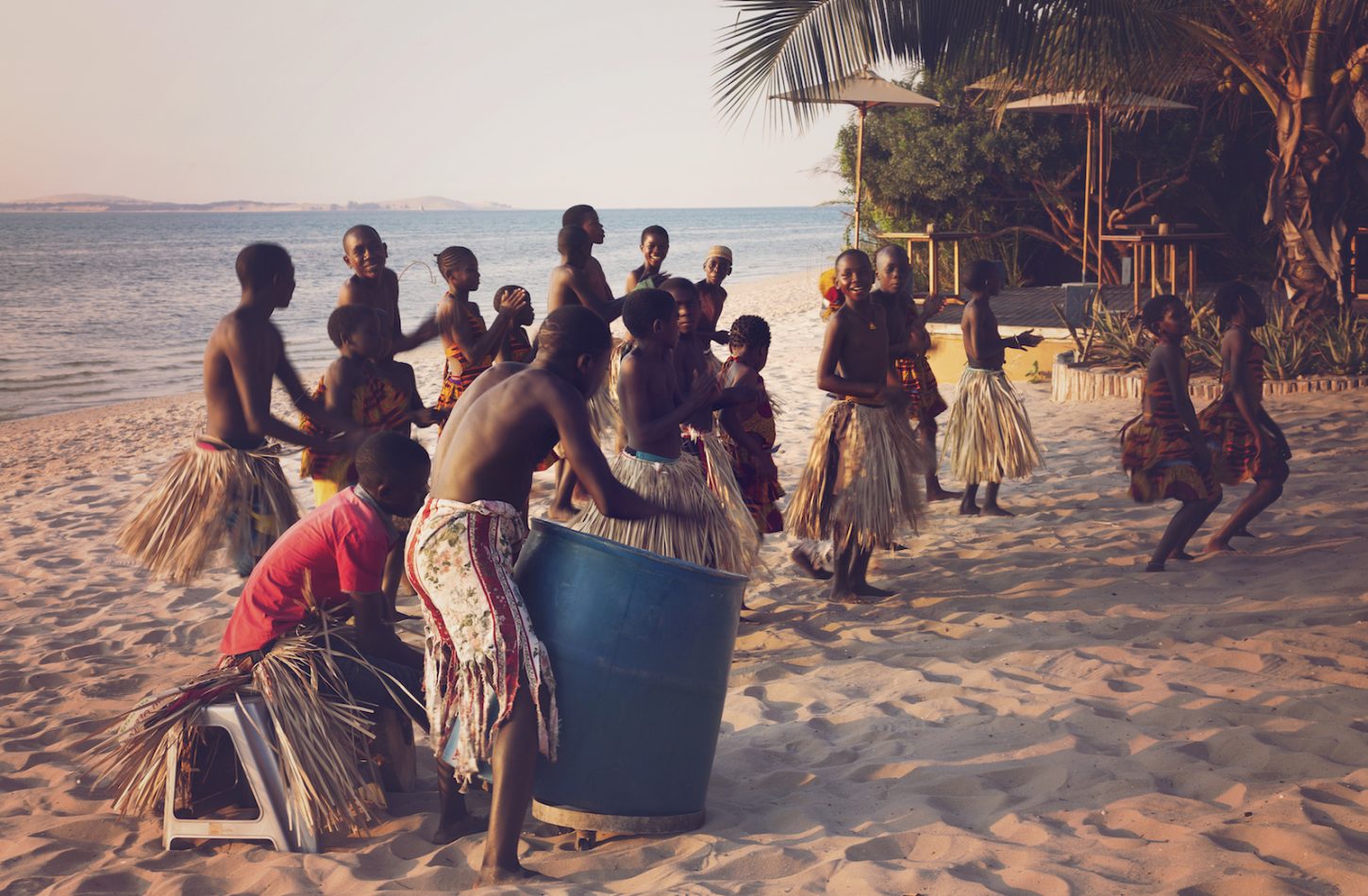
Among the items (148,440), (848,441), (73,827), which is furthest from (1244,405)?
(148,440)

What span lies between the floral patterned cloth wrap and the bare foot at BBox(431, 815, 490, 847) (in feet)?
1.18

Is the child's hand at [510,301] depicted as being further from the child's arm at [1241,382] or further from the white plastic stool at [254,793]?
the child's arm at [1241,382]

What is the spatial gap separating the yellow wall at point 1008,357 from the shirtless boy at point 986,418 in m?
5.53

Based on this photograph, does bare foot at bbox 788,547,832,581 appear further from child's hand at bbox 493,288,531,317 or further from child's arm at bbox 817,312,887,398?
child's hand at bbox 493,288,531,317

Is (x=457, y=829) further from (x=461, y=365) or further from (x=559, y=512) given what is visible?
(x=559, y=512)

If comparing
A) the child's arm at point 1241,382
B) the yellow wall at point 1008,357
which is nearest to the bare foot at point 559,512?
the child's arm at point 1241,382

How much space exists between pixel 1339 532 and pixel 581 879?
487cm

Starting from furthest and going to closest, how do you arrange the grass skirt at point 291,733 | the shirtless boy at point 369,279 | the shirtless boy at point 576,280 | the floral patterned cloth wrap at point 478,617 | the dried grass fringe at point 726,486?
the shirtless boy at point 576,280 → the shirtless boy at point 369,279 → the dried grass fringe at point 726,486 → the grass skirt at point 291,733 → the floral patterned cloth wrap at point 478,617

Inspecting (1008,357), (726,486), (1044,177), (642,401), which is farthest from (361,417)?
(1044,177)

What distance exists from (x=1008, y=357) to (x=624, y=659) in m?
10.9

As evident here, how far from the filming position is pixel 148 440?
12.5 metres

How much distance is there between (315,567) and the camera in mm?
3574

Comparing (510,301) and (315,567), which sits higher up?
(510,301)

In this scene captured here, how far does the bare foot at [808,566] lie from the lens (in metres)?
6.23
